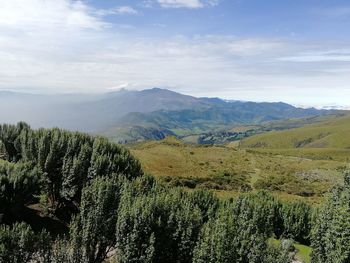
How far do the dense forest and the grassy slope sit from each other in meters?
34.7

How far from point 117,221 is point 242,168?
253 ft

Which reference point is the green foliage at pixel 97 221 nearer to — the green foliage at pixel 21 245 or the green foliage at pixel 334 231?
the green foliage at pixel 21 245

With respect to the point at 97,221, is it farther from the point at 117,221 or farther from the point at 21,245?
the point at 21,245

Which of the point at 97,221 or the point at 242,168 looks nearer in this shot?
the point at 97,221

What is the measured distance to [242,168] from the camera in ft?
351

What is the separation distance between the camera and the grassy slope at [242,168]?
297ft

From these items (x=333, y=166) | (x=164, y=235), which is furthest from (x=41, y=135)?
(x=333, y=166)

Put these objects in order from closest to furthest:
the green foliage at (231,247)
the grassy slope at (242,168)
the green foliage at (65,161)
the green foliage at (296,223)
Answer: the green foliage at (231,247)
the green foliage at (65,161)
the green foliage at (296,223)
the grassy slope at (242,168)

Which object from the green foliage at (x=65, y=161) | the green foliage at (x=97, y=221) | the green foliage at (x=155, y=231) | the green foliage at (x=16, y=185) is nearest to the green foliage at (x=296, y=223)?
the green foliage at (x=65, y=161)

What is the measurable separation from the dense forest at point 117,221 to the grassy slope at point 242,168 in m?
34.7

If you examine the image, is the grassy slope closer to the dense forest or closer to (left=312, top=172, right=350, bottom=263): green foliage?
the dense forest

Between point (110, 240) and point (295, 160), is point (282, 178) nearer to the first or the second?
point (295, 160)

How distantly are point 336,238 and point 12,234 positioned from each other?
24.1 metres

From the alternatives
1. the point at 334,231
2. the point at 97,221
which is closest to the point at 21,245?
the point at 97,221
